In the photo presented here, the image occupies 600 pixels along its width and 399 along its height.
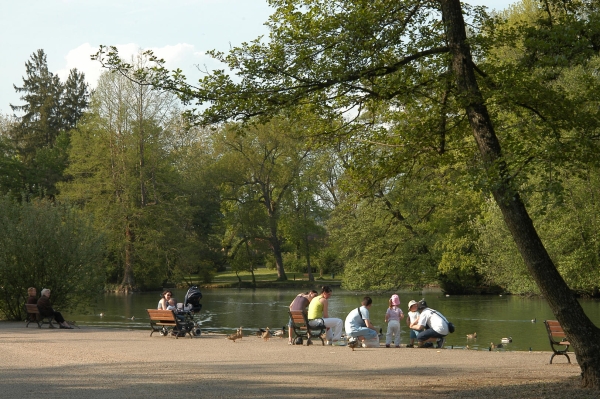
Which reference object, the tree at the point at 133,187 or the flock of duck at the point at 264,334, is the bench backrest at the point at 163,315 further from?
the tree at the point at 133,187

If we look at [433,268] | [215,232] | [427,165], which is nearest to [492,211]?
[433,268]

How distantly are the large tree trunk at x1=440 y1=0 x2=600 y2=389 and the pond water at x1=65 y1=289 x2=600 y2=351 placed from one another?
415 inches

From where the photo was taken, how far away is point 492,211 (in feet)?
121

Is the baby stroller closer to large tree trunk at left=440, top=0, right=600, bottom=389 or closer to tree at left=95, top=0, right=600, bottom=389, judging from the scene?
tree at left=95, top=0, right=600, bottom=389

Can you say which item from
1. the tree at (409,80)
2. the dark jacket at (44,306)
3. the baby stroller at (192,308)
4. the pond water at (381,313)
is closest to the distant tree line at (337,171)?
the tree at (409,80)

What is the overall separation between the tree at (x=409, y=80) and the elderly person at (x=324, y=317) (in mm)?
7494

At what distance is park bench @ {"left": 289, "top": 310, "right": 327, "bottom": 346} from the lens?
18.3 meters

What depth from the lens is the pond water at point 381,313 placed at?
2505 centimetres

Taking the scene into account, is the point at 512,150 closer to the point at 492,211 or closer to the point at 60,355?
the point at 60,355

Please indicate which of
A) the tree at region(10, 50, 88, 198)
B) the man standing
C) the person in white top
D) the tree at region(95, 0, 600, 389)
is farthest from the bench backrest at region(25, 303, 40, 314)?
the tree at region(10, 50, 88, 198)

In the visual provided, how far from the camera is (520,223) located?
34.1 feet

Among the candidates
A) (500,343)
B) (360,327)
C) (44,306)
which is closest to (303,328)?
(360,327)

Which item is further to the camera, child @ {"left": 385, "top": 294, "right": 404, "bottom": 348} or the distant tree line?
child @ {"left": 385, "top": 294, "right": 404, "bottom": 348}

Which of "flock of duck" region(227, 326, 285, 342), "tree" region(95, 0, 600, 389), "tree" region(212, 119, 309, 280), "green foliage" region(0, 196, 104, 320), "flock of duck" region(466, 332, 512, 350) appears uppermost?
"tree" region(212, 119, 309, 280)
